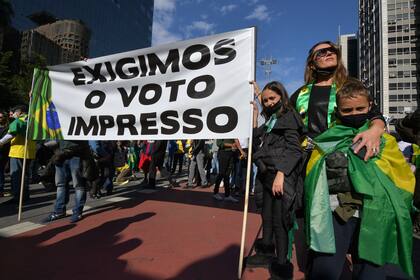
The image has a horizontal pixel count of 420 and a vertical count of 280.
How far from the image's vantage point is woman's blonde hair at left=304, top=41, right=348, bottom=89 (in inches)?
91.4

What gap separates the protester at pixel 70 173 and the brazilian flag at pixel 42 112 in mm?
283

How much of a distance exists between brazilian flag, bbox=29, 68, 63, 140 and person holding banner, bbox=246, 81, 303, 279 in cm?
340

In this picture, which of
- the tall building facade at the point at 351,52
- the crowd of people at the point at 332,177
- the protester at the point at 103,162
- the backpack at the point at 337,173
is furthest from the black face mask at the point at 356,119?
the tall building facade at the point at 351,52

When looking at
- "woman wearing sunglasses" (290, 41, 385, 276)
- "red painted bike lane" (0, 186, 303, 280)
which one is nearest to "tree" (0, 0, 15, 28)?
"red painted bike lane" (0, 186, 303, 280)

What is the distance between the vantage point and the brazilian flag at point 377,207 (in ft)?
5.40

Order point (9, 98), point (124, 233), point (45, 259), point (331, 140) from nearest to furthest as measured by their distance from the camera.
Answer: point (331, 140)
point (45, 259)
point (124, 233)
point (9, 98)

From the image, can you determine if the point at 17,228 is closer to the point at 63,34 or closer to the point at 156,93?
the point at 156,93

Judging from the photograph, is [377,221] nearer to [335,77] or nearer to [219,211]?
[335,77]

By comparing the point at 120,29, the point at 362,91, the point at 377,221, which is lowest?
the point at 377,221

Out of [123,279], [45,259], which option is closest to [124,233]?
[45,259]

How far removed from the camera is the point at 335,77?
235cm

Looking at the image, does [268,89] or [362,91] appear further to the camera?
[268,89]

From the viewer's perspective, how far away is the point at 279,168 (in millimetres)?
2547

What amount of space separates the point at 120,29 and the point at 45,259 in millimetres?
103819
